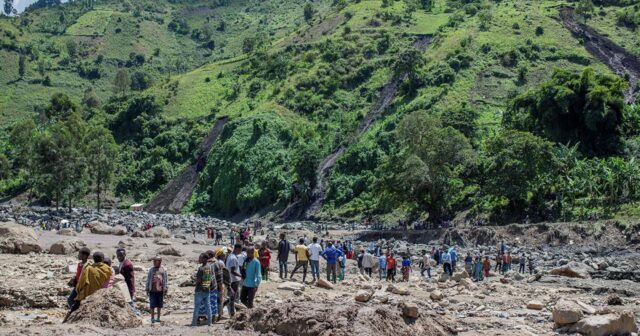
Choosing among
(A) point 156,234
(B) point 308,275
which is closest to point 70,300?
(B) point 308,275

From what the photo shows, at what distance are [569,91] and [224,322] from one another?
5312 centimetres

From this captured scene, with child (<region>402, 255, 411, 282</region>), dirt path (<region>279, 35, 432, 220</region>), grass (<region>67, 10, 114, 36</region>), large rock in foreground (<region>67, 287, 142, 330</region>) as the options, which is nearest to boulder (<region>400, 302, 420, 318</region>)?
large rock in foreground (<region>67, 287, 142, 330</region>)

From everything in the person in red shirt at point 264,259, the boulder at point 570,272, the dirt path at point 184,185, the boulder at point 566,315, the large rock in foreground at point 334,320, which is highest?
the large rock in foreground at point 334,320

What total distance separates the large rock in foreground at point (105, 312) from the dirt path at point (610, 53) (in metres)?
77.5

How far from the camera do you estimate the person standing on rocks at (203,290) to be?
14.6 m

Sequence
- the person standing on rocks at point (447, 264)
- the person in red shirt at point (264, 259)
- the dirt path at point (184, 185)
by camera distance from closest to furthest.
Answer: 1. the person in red shirt at point (264, 259)
2. the person standing on rocks at point (447, 264)
3. the dirt path at point (184, 185)

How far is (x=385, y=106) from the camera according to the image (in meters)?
91.7

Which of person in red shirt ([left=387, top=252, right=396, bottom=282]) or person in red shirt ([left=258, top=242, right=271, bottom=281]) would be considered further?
person in red shirt ([left=387, top=252, right=396, bottom=282])

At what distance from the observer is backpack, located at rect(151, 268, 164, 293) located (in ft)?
48.8

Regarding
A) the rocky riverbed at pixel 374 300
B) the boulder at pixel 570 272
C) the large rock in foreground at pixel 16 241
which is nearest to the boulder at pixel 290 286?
the rocky riverbed at pixel 374 300

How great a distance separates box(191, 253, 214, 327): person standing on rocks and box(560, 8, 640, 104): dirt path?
75853 mm

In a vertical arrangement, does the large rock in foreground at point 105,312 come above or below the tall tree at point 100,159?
above

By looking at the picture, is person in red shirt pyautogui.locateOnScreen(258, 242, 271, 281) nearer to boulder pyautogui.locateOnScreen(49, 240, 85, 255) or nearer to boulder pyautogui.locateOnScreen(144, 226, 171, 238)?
boulder pyautogui.locateOnScreen(49, 240, 85, 255)

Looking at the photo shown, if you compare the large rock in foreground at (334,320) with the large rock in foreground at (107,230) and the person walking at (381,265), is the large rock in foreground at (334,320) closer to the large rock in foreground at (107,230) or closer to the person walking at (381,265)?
the person walking at (381,265)
